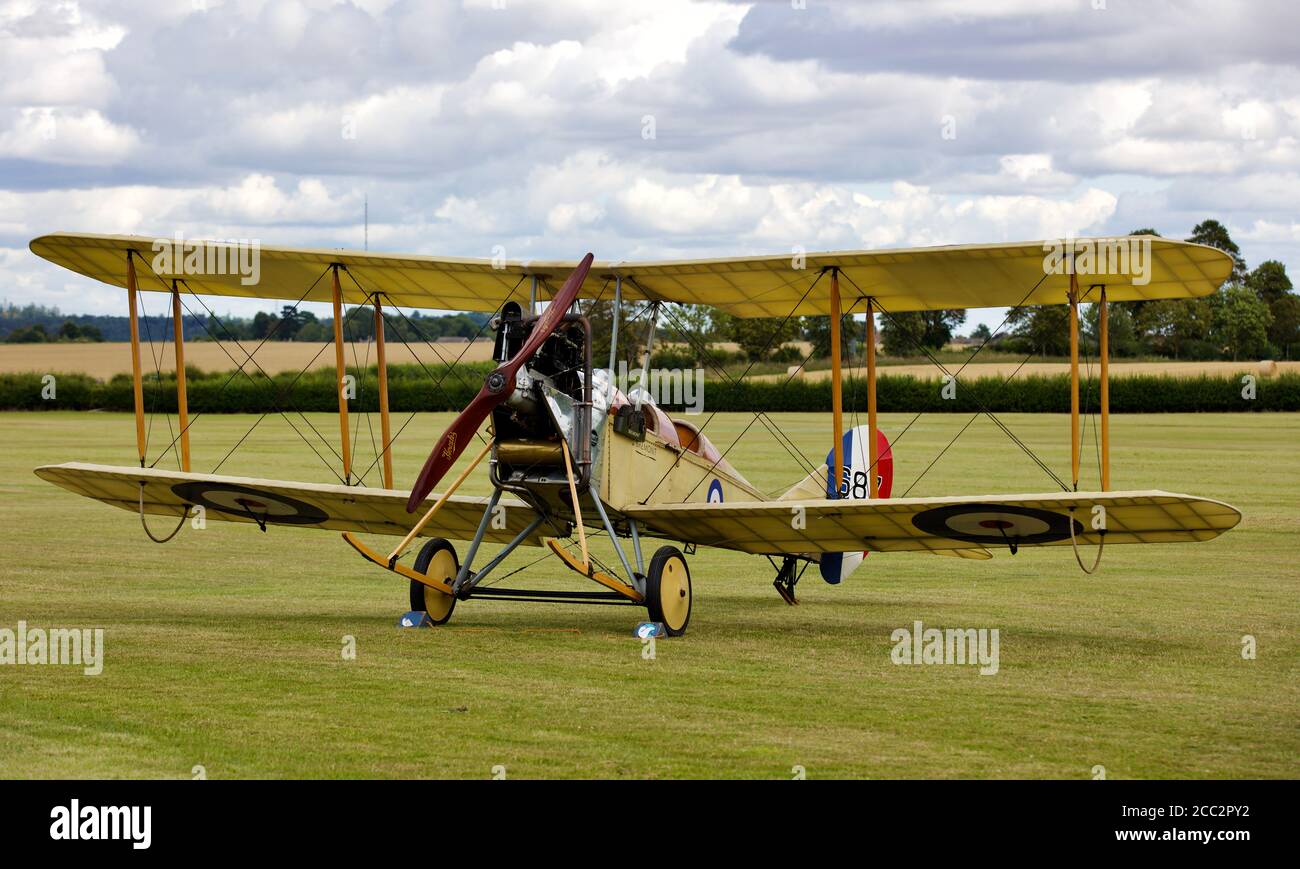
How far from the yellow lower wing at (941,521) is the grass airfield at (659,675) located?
2.39ft

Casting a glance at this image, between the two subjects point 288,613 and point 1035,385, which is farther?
point 1035,385

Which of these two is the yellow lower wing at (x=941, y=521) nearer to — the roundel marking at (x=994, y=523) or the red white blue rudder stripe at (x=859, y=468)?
the roundel marking at (x=994, y=523)

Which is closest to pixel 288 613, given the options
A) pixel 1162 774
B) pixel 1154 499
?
pixel 1154 499

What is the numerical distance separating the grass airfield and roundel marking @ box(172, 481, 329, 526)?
0.79 m


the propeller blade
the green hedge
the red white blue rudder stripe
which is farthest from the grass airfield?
the green hedge

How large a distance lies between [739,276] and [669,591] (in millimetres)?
2648

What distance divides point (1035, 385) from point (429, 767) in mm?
50311

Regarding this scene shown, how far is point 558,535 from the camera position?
11.3m

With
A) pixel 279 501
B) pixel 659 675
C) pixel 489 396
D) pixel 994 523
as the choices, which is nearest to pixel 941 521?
pixel 994 523

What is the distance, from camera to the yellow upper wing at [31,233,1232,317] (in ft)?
34.9

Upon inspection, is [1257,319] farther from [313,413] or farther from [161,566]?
[161,566]

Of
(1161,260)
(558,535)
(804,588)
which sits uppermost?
(1161,260)

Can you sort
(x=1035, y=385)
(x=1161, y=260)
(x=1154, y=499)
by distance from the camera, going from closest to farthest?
(x=1154, y=499) < (x=1161, y=260) < (x=1035, y=385)

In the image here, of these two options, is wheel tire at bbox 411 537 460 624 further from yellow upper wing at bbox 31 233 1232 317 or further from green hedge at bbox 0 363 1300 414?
green hedge at bbox 0 363 1300 414
